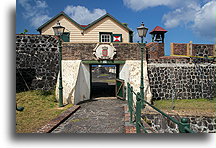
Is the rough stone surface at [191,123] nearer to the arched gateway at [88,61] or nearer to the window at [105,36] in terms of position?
the arched gateway at [88,61]

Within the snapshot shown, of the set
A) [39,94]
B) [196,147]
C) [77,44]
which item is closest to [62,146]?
[196,147]

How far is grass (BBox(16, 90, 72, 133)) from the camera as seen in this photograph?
178 inches

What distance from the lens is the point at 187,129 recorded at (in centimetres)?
172

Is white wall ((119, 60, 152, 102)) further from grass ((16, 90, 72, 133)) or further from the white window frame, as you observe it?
the white window frame

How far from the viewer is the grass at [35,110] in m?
4.53

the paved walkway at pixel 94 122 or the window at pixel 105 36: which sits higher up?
the window at pixel 105 36

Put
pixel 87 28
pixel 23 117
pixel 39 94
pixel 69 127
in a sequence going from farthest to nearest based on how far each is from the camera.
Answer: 1. pixel 87 28
2. pixel 39 94
3. pixel 23 117
4. pixel 69 127

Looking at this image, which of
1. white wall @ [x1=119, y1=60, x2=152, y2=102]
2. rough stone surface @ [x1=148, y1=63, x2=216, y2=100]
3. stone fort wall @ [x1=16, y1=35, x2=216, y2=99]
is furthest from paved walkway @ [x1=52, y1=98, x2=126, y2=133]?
rough stone surface @ [x1=148, y1=63, x2=216, y2=100]

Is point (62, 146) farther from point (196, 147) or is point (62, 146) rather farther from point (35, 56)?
point (35, 56)

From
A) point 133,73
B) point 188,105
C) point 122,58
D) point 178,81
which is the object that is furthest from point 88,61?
point 188,105

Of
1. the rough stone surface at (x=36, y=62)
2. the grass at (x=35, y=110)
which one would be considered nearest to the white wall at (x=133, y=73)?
the grass at (x=35, y=110)

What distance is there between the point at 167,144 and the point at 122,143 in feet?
2.88

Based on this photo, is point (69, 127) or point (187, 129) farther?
point (69, 127)

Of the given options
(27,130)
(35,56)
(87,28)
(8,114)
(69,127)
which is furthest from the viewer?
(87,28)
